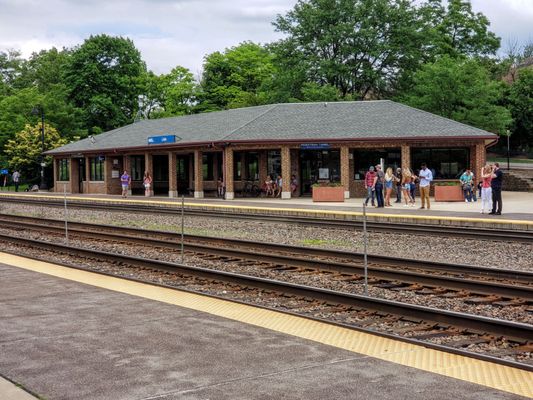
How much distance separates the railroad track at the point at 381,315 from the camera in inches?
289

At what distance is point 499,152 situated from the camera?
72.9 metres

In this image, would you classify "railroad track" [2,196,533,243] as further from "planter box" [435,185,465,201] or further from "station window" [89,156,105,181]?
"station window" [89,156,105,181]

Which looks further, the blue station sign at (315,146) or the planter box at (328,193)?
the blue station sign at (315,146)

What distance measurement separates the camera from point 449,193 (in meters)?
31.6

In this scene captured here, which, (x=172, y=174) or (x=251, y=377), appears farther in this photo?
(x=172, y=174)

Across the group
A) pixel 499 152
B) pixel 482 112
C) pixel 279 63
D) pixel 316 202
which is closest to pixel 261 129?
pixel 316 202

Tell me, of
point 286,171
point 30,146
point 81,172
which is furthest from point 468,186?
point 30,146

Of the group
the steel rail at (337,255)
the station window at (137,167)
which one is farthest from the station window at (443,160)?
the steel rail at (337,255)

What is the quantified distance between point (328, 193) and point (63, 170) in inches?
1156

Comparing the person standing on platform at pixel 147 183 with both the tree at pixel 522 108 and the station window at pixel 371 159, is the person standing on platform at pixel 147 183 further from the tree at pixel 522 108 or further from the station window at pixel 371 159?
the tree at pixel 522 108

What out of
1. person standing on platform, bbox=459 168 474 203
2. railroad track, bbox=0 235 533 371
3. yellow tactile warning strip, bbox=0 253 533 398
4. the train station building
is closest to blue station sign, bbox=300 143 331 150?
the train station building

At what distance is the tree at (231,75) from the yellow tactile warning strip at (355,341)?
204ft

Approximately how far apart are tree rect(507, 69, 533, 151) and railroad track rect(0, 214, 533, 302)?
54.2 m

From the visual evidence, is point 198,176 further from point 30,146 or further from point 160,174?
point 30,146
